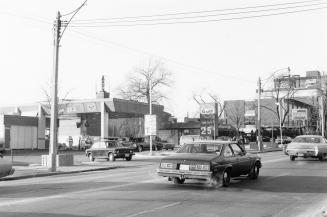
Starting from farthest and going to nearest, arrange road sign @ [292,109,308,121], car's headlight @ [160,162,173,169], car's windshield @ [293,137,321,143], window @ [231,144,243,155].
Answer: road sign @ [292,109,308,121] < car's windshield @ [293,137,321,143] < window @ [231,144,243,155] < car's headlight @ [160,162,173,169]

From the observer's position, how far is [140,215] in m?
9.11

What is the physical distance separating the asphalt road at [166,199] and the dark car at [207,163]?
0.38 meters

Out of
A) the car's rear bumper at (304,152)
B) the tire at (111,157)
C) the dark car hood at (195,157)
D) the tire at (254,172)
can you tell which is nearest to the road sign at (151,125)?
the tire at (111,157)

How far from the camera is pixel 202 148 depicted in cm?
1414

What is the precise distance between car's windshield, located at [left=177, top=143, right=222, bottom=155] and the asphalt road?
39.7 inches

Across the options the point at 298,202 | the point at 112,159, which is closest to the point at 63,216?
the point at 298,202

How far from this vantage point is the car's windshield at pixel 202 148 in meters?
14.0

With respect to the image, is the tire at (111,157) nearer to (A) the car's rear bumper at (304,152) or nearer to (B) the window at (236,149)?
(A) the car's rear bumper at (304,152)

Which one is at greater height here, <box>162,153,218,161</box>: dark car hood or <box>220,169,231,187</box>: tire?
<box>162,153,218,161</box>: dark car hood

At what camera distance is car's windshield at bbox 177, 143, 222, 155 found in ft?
45.8

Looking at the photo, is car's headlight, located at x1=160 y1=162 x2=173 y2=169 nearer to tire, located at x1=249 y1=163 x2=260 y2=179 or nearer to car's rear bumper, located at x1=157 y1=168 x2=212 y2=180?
car's rear bumper, located at x1=157 y1=168 x2=212 y2=180

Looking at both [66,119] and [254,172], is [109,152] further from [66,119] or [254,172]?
[66,119]

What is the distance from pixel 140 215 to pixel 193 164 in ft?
13.3

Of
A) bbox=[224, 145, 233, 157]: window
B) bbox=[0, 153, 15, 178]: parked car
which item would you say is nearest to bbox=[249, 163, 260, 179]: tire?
bbox=[224, 145, 233, 157]: window
